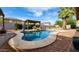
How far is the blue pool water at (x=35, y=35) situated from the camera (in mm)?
1825

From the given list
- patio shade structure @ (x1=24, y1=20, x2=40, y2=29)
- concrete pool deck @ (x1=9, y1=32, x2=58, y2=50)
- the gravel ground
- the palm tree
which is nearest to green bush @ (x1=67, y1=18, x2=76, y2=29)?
the palm tree

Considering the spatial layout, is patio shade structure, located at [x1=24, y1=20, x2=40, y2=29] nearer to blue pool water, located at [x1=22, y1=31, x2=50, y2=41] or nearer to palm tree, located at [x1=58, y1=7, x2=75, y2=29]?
blue pool water, located at [x1=22, y1=31, x2=50, y2=41]

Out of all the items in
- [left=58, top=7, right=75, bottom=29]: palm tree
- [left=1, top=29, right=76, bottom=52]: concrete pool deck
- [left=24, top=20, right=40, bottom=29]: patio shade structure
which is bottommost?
[left=1, top=29, right=76, bottom=52]: concrete pool deck

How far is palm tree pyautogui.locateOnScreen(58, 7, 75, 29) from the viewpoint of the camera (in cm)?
181

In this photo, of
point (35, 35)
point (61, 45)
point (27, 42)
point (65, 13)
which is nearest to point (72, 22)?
point (65, 13)

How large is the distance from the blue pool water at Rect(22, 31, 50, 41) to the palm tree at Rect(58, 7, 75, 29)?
225 millimetres

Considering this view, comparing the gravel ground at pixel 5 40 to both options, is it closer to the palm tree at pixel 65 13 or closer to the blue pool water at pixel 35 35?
the blue pool water at pixel 35 35

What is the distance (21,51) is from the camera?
71.1 inches

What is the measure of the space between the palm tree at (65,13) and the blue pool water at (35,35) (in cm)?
23

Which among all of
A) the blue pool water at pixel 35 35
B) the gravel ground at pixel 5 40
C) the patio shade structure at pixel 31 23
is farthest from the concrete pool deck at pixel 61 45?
the patio shade structure at pixel 31 23

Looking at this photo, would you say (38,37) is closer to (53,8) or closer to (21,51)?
(21,51)

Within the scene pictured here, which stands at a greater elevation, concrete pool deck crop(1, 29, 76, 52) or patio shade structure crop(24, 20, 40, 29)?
patio shade structure crop(24, 20, 40, 29)
